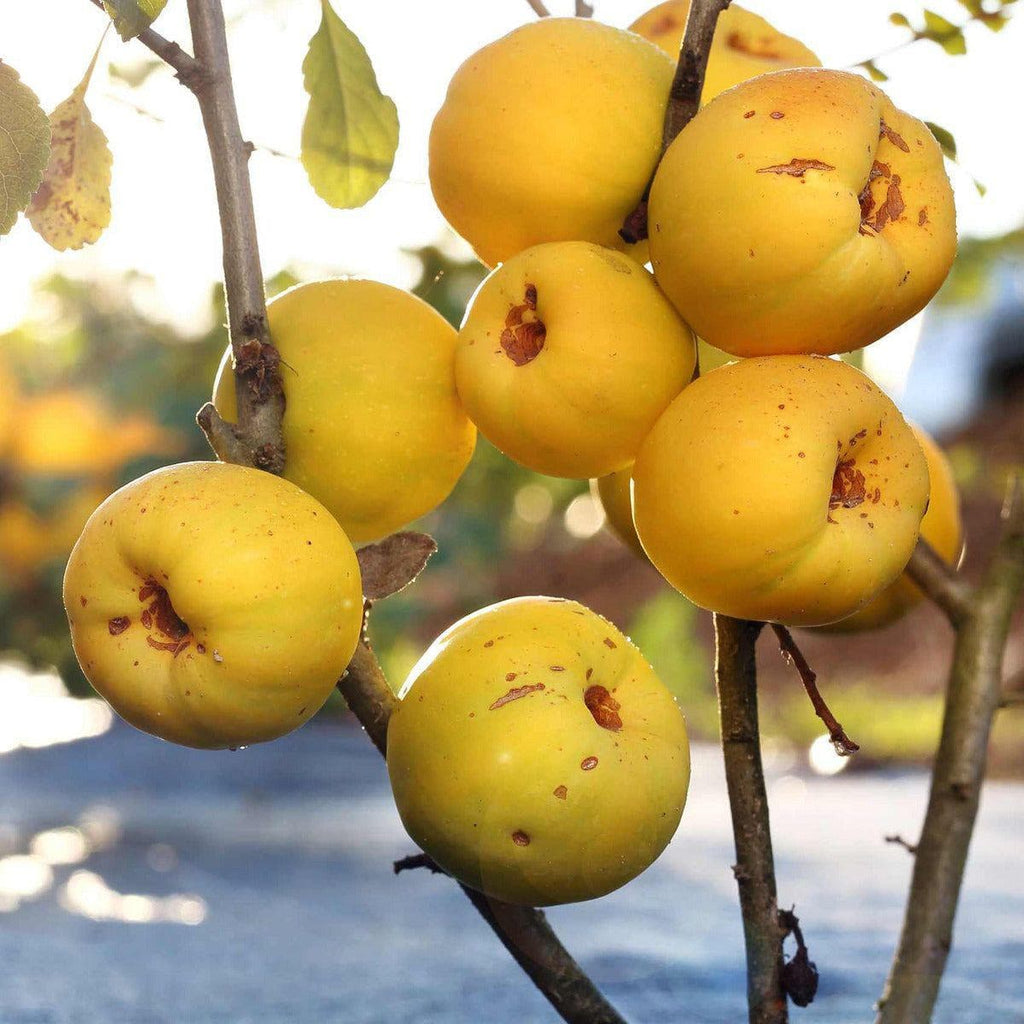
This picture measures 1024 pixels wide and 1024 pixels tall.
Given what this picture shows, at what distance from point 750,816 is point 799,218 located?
0.28 meters

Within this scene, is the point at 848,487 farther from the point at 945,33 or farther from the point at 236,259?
the point at 945,33

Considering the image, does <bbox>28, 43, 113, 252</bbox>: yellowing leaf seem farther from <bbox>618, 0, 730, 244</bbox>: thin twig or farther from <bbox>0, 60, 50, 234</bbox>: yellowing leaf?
<bbox>618, 0, 730, 244</bbox>: thin twig

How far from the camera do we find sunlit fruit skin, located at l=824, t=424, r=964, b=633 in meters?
0.79

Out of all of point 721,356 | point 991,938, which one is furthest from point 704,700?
point 721,356

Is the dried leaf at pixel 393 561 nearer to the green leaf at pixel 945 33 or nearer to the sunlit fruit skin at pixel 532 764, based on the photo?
the sunlit fruit skin at pixel 532 764

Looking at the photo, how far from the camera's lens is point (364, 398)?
605 mm

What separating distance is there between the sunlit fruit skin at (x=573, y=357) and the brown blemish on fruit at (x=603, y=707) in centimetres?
10

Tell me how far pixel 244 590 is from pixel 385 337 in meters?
0.18

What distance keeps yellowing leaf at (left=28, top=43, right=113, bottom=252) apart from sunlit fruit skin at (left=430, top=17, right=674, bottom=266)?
0.21m

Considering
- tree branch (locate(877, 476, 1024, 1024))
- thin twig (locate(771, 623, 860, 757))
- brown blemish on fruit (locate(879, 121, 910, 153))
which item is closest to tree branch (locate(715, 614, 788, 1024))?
thin twig (locate(771, 623, 860, 757))

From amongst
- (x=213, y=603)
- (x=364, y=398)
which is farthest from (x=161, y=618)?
(x=364, y=398)

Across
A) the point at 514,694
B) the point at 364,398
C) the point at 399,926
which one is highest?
the point at 364,398

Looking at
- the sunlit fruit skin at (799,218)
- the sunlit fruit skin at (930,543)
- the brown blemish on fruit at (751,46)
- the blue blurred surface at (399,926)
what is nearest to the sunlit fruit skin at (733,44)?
the brown blemish on fruit at (751,46)

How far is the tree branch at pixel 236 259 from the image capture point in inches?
21.8
